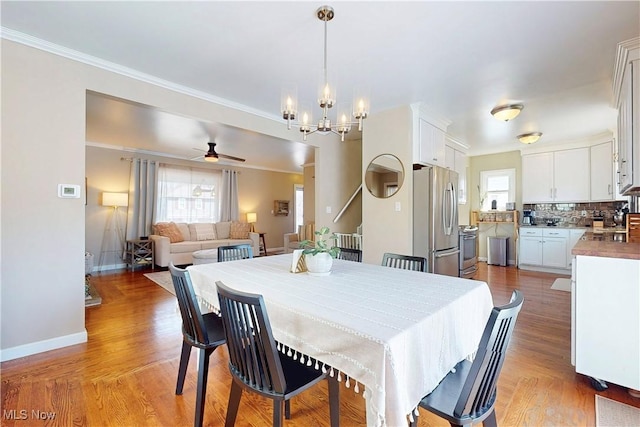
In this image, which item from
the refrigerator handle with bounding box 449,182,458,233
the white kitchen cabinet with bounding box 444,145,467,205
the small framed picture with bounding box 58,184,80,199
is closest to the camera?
the small framed picture with bounding box 58,184,80,199

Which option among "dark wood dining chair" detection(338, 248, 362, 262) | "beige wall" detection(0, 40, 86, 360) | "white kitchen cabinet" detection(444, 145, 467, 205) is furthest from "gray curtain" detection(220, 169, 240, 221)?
"dark wood dining chair" detection(338, 248, 362, 262)

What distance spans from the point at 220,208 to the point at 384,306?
22.4ft

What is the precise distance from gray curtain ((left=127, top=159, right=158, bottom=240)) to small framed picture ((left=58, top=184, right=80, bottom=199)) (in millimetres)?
3858

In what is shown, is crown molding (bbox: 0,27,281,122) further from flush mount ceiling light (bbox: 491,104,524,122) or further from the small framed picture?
flush mount ceiling light (bbox: 491,104,524,122)

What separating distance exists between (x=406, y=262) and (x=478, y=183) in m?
5.58

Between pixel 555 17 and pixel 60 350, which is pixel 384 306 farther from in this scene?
pixel 60 350

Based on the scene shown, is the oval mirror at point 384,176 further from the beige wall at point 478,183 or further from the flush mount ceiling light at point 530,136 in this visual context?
the beige wall at point 478,183

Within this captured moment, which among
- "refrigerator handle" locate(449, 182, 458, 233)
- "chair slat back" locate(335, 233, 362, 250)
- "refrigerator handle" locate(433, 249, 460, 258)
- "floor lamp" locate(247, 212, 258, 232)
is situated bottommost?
"refrigerator handle" locate(433, 249, 460, 258)

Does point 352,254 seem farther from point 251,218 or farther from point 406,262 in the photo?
point 251,218

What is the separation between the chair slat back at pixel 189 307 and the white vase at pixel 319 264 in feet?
2.22

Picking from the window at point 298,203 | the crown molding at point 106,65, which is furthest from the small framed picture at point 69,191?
the window at point 298,203

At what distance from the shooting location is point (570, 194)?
5.52 m

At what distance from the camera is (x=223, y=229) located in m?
7.09

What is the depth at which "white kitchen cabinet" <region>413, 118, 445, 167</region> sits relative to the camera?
3.68 meters
